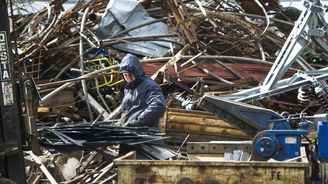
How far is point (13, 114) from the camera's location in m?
6.26

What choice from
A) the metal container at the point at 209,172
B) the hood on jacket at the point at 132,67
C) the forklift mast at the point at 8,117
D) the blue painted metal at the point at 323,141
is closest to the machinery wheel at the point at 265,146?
the blue painted metal at the point at 323,141

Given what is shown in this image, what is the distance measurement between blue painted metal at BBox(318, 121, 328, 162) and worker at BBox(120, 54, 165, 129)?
7.65 ft

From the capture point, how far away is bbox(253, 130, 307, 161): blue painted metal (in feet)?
21.3

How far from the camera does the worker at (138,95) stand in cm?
830

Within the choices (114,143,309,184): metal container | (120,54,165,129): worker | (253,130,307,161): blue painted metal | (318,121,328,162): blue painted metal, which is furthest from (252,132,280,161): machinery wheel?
(120,54,165,129): worker

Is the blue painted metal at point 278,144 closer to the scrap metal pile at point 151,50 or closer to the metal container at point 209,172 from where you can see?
A: the metal container at point 209,172

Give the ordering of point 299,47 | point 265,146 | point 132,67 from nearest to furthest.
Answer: point 265,146 → point 299,47 → point 132,67

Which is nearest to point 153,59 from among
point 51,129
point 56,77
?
point 56,77

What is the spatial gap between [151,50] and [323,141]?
6.51 meters

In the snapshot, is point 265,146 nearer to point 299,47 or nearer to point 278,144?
point 278,144

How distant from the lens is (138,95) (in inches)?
334

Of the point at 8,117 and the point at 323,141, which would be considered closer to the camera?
the point at 8,117

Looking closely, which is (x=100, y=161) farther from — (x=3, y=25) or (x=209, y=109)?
(x=3, y=25)

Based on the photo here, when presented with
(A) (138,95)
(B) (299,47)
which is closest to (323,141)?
(B) (299,47)
